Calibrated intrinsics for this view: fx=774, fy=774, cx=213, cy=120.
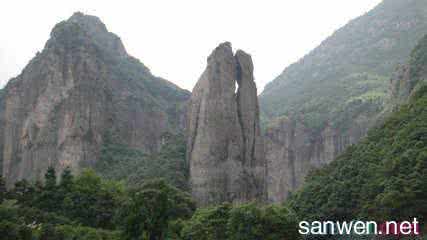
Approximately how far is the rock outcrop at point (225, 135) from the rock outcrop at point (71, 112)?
24.7 m

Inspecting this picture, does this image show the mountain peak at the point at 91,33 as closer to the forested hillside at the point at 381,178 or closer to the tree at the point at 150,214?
the forested hillside at the point at 381,178

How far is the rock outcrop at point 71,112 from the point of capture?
10850 centimetres

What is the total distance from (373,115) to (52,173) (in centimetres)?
7806

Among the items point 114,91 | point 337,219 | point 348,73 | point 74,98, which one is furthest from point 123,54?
point 337,219

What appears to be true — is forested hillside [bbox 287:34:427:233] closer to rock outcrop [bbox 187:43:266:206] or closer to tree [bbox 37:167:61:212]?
rock outcrop [bbox 187:43:266:206]

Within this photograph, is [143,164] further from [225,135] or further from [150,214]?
[150,214]

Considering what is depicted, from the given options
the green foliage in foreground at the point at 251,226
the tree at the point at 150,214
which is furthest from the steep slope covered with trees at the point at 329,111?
the green foliage in foreground at the point at 251,226

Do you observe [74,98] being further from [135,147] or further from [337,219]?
[337,219]

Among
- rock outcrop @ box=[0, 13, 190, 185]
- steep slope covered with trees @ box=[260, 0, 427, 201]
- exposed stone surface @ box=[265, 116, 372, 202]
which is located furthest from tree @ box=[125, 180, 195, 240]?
exposed stone surface @ box=[265, 116, 372, 202]

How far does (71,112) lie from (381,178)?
60.2 m

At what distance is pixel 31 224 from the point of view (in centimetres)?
5341

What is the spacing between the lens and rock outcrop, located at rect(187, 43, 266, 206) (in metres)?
83.7

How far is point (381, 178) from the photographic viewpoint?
57719 millimetres

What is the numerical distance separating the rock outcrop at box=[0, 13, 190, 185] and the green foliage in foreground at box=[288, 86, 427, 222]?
42211 mm
